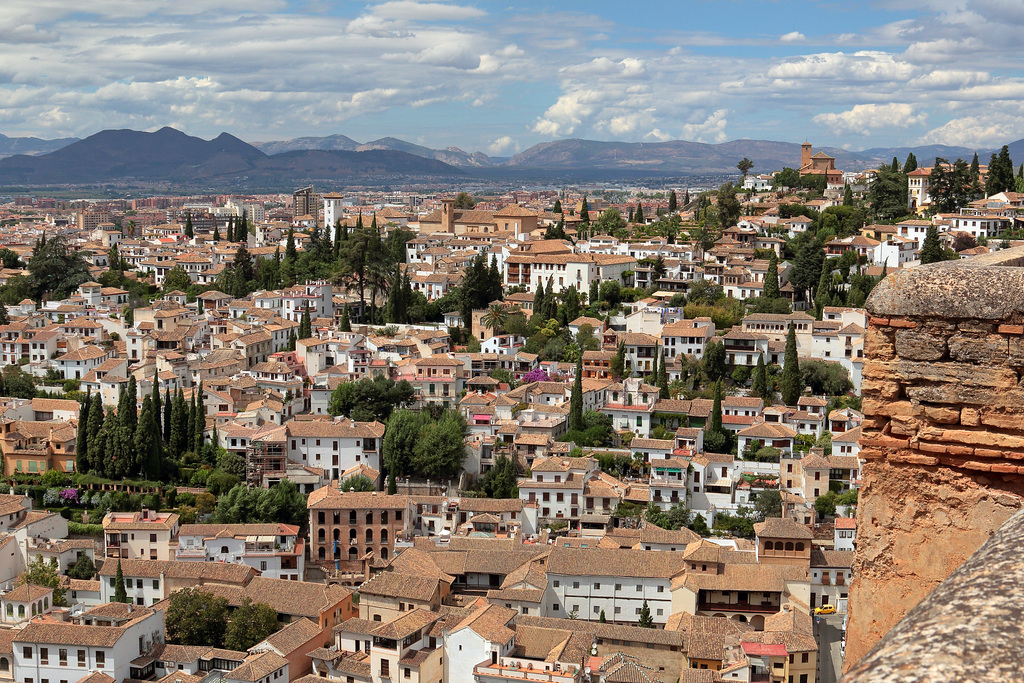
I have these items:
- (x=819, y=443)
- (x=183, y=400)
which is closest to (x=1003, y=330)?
(x=819, y=443)

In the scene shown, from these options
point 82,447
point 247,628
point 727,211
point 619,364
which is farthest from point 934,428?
point 727,211

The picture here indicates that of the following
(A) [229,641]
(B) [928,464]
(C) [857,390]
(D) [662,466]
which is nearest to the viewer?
(B) [928,464]

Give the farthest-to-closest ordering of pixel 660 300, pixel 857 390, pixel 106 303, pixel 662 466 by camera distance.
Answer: pixel 106 303 → pixel 660 300 → pixel 857 390 → pixel 662 466

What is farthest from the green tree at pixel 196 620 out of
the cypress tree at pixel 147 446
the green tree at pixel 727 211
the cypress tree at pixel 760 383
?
the green tree at pixel 727 211

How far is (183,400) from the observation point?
1394 inches

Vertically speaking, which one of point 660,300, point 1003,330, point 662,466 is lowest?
point 662,466

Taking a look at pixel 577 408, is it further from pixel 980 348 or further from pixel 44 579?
pixel 980 348

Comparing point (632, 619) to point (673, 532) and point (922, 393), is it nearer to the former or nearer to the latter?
Answer: point (673, 532)

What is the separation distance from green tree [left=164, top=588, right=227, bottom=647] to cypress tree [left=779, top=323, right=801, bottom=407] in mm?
20124

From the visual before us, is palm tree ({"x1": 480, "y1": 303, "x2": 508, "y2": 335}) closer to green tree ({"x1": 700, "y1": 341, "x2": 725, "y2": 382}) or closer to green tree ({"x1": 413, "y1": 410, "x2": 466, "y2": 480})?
green tree ({"x1": 700, "y1": 341, "x2": 725, "y2": 382})

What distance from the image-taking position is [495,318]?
1676 inches

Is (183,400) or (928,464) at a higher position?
(928,464)

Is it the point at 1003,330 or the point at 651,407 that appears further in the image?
the point at 651,407

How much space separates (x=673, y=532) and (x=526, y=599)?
17.4 ft
